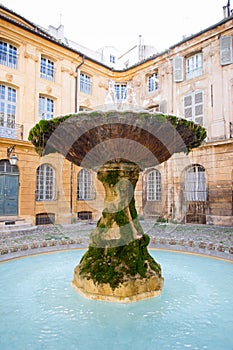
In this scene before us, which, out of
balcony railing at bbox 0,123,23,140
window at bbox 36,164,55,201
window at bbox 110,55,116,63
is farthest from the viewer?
window at bbox 110,55,116,63

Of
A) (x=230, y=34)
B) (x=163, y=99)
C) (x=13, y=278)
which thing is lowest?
(x=13, y=278)

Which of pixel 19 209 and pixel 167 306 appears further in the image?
pixel 19 209

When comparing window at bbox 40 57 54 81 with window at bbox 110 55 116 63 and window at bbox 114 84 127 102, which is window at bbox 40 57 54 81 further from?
window at bbox 110 55 116 63

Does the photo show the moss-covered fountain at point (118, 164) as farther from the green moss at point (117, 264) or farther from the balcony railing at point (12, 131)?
the balcony railing at point (12, 131)

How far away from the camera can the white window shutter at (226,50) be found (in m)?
12.6

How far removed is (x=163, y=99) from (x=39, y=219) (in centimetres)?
1027

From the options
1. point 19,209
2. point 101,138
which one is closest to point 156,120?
point 101,138

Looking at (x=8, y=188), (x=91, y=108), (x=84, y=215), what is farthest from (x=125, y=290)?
(x=84, y=215)

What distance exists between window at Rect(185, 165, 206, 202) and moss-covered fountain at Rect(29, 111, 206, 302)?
393 inches

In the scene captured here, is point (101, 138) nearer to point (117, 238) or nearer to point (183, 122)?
point (183, 122)

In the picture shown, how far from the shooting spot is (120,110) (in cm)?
308

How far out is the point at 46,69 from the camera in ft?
46.0

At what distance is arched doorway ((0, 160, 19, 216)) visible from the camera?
1179cm

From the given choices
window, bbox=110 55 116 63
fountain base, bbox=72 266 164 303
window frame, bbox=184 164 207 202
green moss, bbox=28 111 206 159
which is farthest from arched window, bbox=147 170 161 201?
window, bbox=110 55 116 63
